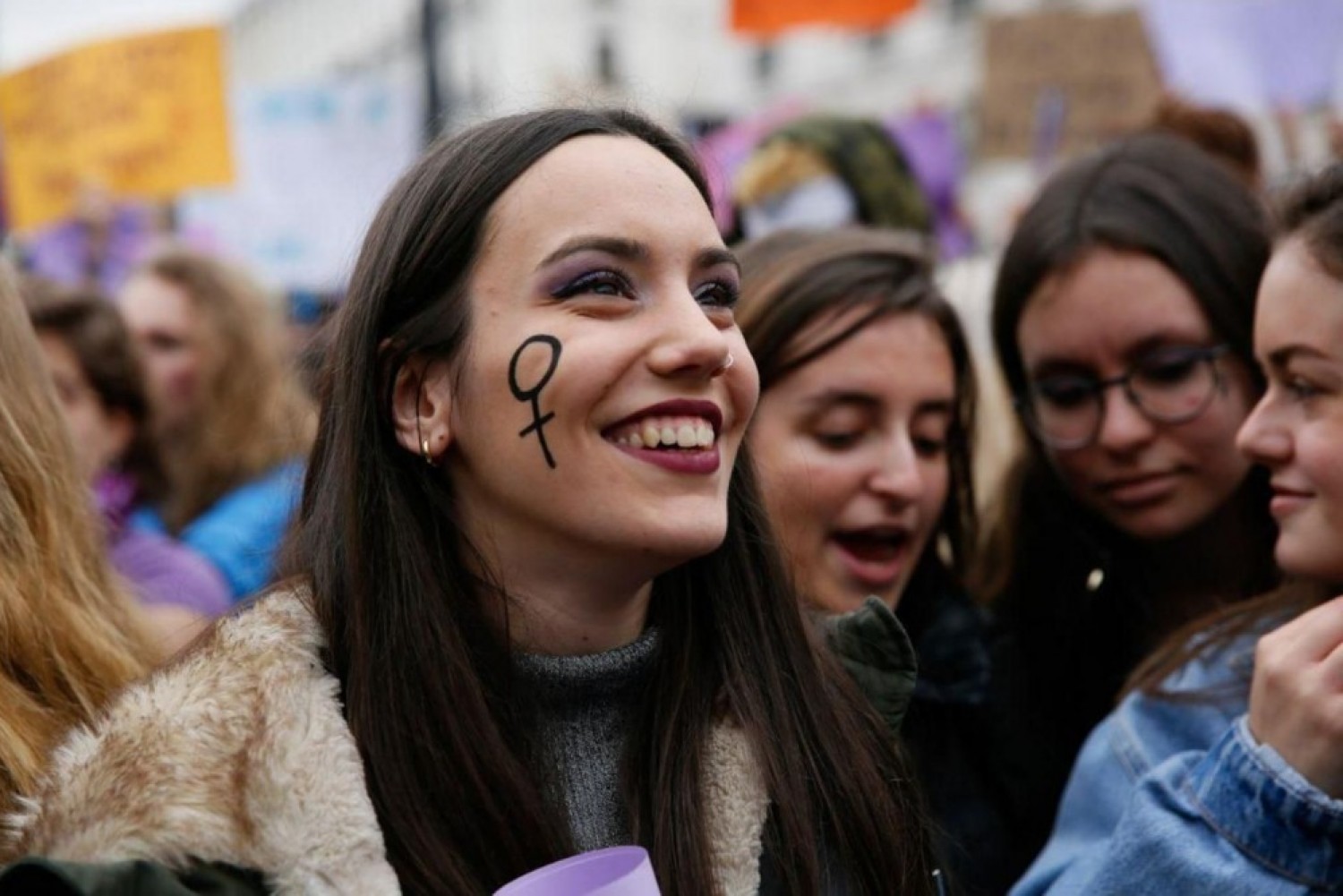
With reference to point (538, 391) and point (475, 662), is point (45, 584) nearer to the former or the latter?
point (475, 662)

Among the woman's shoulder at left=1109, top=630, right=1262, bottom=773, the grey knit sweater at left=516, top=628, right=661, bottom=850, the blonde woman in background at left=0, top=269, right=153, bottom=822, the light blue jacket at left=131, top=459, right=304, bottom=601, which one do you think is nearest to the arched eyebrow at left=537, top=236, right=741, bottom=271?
the grey knit sweater at left=516, top=628, right=661, bottom=850

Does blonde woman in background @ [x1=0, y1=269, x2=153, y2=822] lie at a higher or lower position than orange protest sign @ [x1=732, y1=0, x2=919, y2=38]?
lower

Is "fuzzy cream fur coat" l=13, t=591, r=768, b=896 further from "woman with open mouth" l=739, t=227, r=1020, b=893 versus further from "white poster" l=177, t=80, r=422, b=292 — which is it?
"white poster" l=177, t=80, r=422, b=292

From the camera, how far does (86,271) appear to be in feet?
25.0

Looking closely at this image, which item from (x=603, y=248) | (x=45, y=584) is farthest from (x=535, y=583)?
(x=45, y=584)

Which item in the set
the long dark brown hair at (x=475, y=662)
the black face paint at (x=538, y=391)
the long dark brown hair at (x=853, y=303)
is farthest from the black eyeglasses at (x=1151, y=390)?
the black face paint at (x=538, y=391)

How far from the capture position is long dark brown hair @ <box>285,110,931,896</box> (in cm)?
200

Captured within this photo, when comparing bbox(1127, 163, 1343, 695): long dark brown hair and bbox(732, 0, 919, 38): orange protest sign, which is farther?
bbox(732, 0, 919, 38): orange protest sign

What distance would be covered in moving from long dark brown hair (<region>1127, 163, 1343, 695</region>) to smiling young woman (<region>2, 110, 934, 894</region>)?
0.69m

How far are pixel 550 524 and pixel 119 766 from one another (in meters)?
0.58

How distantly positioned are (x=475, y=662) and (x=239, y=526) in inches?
105

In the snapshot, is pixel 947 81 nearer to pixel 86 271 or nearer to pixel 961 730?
pixel 86 271

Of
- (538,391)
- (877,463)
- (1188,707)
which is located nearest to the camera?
(538,391)

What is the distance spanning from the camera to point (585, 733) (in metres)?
2.17
